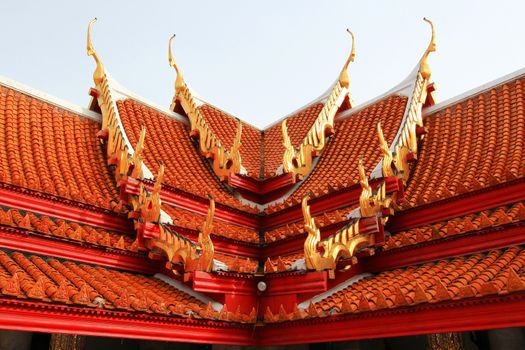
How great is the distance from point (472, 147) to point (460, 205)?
1.64 m

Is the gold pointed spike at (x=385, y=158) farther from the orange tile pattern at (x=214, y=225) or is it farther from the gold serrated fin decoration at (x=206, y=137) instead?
the gold serrated fin decoration at (x=206, y=137)

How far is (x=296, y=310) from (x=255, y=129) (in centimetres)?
819

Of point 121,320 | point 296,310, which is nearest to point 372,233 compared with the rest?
point 296,310

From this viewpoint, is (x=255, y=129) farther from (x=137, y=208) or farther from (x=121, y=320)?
(x=121, y=320)

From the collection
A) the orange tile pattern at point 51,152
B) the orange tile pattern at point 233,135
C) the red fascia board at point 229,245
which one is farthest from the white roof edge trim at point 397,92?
the orange tile pattern at point 51,152

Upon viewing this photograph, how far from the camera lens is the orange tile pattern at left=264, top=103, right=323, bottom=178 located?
10.9 m

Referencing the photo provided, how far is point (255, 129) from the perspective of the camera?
13469 mm

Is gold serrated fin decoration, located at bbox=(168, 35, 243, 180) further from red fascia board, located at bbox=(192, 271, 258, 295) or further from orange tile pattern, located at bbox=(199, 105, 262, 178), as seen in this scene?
red fascia board, located at bbox=(192, 271, 258, 295)

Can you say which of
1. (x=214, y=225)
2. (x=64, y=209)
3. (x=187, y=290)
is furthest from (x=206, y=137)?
(x=187, y=290)

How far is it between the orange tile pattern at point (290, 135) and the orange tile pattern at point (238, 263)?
2.99m

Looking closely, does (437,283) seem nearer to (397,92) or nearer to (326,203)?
(326,203)

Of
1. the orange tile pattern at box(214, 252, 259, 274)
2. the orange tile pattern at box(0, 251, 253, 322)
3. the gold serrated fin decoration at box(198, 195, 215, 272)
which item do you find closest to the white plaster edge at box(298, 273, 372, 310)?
the orange tile pattern at box(0, 251, 253, 322)

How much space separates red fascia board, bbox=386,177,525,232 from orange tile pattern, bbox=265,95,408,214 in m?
1.09

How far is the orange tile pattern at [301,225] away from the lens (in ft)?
23.9
